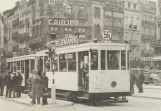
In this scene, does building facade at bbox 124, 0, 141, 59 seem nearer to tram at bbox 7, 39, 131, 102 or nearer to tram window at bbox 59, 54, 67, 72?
tram window at bbox 59, 54, 67, 72

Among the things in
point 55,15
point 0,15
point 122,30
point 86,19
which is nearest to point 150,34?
point 122,30

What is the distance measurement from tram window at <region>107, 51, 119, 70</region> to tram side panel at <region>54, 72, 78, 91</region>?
1.90 m

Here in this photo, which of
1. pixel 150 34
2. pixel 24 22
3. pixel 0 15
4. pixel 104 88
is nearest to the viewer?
pixel 104 88

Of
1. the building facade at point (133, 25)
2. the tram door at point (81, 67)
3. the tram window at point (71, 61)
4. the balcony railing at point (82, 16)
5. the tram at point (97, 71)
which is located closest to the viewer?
the tram at point (97, 71)

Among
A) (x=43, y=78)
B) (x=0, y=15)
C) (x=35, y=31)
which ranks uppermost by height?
(x=0, y=15)

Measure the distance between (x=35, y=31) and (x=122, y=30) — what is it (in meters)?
16.1

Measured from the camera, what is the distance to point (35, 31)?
6056 centimetres

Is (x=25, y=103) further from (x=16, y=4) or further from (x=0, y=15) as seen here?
(x=0, y=15)

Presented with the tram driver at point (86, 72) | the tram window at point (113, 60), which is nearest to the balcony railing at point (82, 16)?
the tram driver at point (86, 72)

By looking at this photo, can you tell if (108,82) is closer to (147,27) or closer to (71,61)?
(71,61)

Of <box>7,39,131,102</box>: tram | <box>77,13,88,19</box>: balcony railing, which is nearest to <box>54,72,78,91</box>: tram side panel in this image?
<box>7,39,131,102</box>: tram

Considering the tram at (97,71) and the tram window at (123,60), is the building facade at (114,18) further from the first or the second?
the tram window at (123,60)

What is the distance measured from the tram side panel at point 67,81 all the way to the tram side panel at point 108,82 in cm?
145

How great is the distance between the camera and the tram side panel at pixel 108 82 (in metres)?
17.8
